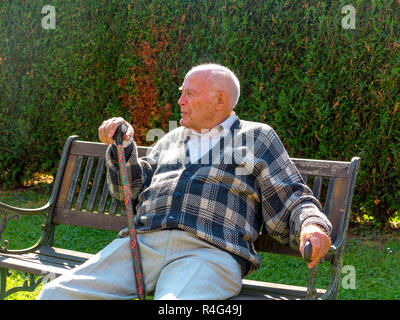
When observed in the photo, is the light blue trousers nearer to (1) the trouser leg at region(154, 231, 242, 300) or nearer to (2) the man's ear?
(1) the trouser leg at region(154, 231, 242, 300)

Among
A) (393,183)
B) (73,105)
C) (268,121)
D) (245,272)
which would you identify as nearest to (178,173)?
(245,272)

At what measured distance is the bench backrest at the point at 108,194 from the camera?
2809 millimetres

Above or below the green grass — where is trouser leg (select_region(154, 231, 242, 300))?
above

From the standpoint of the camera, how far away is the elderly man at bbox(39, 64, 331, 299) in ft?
7.88

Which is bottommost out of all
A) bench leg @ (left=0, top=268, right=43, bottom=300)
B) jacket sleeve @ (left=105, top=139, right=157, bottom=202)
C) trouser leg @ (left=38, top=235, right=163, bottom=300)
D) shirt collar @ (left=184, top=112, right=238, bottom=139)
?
bench leg @ (left=0, top=268, right=43, bottom=300)

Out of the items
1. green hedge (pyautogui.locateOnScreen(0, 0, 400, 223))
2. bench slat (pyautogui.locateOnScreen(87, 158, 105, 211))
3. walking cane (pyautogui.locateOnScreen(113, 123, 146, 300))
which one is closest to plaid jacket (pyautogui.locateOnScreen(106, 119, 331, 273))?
walking cane (pyautogui.locateOnScreen(113, 123, 146, 300))

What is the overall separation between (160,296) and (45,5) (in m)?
4.83

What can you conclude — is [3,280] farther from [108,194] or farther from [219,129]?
[219,129]

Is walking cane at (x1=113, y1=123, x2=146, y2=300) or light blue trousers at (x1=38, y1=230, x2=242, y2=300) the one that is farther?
walking cane at (x1=113, y1=123, x2=146, y2=300)

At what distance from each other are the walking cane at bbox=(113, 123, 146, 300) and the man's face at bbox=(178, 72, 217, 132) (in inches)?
13.3

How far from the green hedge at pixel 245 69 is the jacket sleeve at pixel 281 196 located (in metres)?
2.02

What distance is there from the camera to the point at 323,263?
4625 millimetres

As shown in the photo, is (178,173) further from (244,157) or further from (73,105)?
(73,105)

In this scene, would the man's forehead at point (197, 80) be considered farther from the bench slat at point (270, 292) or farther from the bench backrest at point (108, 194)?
the bench slat at point (270, 292)
